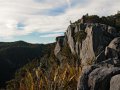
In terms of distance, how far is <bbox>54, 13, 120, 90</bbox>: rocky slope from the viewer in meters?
12.7

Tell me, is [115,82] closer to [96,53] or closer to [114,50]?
[114,50]

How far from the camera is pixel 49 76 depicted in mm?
14656

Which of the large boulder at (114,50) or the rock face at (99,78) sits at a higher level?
the rock face at (99,78)

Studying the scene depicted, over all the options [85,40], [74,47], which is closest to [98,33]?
[85,40]

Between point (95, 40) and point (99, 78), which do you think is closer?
point (99, 78)

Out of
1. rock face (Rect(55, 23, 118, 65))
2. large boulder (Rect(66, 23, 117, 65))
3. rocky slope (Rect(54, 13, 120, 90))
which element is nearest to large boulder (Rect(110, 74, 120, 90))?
rocky slope (Rect(54, 13, 120, 90))

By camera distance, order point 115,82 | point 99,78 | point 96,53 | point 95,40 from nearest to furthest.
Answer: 1. point 115,82
2. point 99,78
3. point 96,53
4. point 95,40

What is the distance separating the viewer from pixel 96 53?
4562cm

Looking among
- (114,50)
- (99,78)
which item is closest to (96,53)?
(114,50)

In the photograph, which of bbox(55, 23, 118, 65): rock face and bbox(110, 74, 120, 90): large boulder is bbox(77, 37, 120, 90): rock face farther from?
bbox(55, 23, 118, 65): rock face

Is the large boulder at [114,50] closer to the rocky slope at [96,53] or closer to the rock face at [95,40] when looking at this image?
the rocky slope at [96,53]

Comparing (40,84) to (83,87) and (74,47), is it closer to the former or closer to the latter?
(83,87)

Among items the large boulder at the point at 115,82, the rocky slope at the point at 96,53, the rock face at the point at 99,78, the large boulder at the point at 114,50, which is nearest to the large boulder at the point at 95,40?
the rocky slope at the point at 96,53

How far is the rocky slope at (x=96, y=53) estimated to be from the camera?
501 inches
